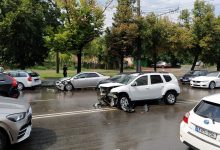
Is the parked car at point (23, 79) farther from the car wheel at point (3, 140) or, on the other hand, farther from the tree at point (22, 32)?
the car wheel at point (3, 140)

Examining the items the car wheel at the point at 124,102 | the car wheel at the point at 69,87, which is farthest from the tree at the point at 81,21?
the car wheel at the point at 124,102

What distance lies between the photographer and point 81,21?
2984cm

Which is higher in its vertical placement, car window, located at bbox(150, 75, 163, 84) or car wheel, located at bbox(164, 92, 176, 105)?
car window, located at bbox(150, 75, 163, 84)

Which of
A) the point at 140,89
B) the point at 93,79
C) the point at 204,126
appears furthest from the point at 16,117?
the point at 93,79

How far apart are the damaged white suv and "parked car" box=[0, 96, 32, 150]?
6.40m

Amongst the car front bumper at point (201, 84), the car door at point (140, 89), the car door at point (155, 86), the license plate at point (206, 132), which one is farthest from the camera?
the car front bumper at point (201, 84)

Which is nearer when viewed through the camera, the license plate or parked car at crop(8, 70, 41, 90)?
the license plate

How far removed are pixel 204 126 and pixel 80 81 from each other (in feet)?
59.1

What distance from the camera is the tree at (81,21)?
29.8 m

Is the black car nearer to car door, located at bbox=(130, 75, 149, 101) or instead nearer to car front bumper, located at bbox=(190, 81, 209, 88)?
car door, located at bbox=(130, 75, 149, 101)

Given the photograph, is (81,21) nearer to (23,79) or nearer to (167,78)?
(23,79)

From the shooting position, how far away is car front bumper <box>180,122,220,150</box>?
21.7ft

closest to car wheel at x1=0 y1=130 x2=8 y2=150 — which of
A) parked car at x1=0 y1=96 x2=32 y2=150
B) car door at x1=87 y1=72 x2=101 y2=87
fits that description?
parked car at x1=0 y1=96 x2=32 y2=150

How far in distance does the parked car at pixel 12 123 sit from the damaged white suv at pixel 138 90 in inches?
252
